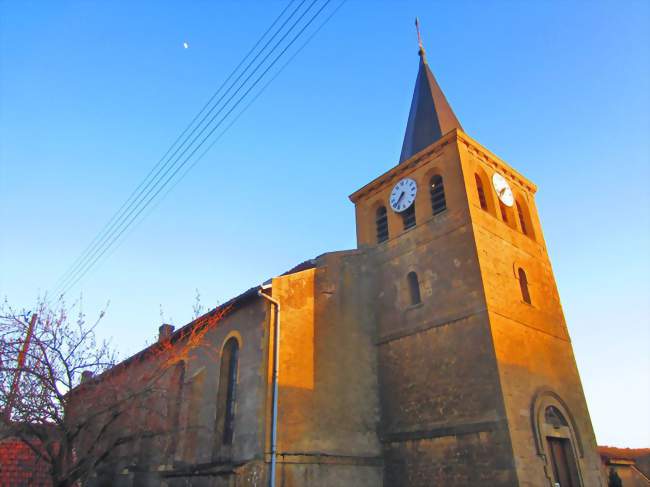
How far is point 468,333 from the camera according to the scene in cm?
1369

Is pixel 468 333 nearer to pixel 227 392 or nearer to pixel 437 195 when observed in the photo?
pixel 437 195

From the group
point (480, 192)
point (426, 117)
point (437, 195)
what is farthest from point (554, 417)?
point (426, 117)

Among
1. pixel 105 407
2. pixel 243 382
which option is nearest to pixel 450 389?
pixel 243 382

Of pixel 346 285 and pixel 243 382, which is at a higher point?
pixel 346 285

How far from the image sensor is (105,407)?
979cm

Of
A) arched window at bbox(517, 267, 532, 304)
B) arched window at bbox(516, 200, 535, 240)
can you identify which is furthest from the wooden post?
arched window at bbox(516, 200, 535, 240)

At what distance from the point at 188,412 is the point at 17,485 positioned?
7.31 m

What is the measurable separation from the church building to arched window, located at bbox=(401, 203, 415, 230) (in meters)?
0.06

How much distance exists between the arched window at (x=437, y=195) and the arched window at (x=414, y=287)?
2309 millimetres

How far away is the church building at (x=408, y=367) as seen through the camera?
12539 mm

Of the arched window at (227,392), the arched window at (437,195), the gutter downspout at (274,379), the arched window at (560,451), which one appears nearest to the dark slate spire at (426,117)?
the arched window at (437,195)

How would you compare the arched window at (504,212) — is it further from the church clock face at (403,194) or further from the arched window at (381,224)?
the arched window at (381,224)

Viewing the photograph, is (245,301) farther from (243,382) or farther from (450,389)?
(450,389)

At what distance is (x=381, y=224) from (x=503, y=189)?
472 cm
